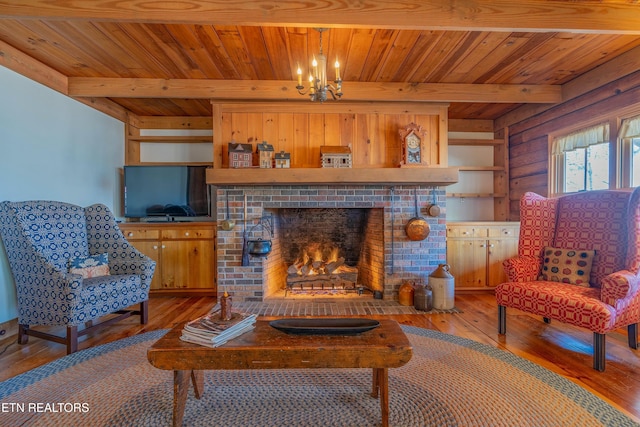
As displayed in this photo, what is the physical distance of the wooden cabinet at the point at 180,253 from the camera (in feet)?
11.5

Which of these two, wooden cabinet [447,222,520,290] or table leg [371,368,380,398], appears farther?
wooden cabinet [447,222,520,290]

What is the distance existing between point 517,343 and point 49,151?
4421 mm

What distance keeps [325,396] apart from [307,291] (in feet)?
6.25

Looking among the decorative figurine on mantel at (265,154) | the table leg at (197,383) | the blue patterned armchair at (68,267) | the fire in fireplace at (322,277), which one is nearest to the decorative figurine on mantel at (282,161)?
the decorative figurine on mantel at (265,154)

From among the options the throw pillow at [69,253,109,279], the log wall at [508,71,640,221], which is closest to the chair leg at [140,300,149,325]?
the throw pillow at [69,253,109,279]

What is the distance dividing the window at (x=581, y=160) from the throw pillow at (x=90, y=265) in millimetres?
4836

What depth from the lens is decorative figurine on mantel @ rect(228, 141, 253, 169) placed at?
3.13m

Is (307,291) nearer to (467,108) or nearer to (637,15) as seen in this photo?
(467,108)

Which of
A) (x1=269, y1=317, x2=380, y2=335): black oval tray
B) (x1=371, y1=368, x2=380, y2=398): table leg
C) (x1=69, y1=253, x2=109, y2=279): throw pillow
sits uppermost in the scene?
(x1=69, y1=253, x2=109, y2=279): throw pillow

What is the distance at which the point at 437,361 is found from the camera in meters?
2.01

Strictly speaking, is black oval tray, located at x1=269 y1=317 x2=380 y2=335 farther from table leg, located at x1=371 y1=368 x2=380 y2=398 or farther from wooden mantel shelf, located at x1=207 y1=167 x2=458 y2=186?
wooden mantel shelf, located at x1=207 y1=167 x2=458 y2=186

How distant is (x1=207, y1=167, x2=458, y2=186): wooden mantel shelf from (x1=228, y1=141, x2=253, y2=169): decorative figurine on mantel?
0.13 meters

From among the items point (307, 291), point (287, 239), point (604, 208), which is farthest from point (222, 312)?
point (604, 208)

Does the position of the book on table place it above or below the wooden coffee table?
above
